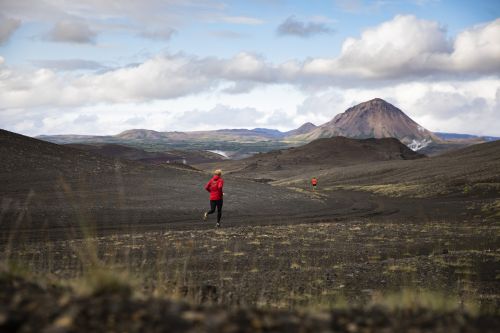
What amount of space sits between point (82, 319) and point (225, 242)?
13.1m

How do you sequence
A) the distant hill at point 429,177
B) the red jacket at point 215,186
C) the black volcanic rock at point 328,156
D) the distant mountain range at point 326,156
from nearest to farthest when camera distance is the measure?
1. the red jacket at point 215,186
2. the distant hill at point 429,177
3. the distant mountain range at point 326,156
4. the black volcanic rock at point 328,156

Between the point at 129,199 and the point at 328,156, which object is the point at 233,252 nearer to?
the point at 129,199

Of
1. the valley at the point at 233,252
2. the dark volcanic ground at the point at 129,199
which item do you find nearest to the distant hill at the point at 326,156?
the valley at the point at 233,252

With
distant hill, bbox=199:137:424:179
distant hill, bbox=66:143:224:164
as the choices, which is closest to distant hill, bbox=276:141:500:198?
distant hill, bbox=199:137:424:179

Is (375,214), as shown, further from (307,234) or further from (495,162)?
(495,162)

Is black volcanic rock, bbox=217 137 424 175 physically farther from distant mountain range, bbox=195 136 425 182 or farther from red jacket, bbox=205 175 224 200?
red jacket, bbox=205 175 224 200

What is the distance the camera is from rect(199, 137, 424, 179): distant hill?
11475 cm

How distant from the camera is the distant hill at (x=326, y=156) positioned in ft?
376

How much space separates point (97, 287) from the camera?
15.6 feet

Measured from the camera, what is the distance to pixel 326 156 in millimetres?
125188

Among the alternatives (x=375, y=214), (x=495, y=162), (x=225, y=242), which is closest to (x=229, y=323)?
(x=225, y=242)

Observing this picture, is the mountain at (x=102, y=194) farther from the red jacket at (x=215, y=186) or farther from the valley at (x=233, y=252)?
the red jacket at (x=215, y=186)

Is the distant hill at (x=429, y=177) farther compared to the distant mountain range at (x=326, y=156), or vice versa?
the distant mountain range at (x=326, y=156)

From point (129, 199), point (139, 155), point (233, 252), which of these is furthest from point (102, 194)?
point (139, 155)
